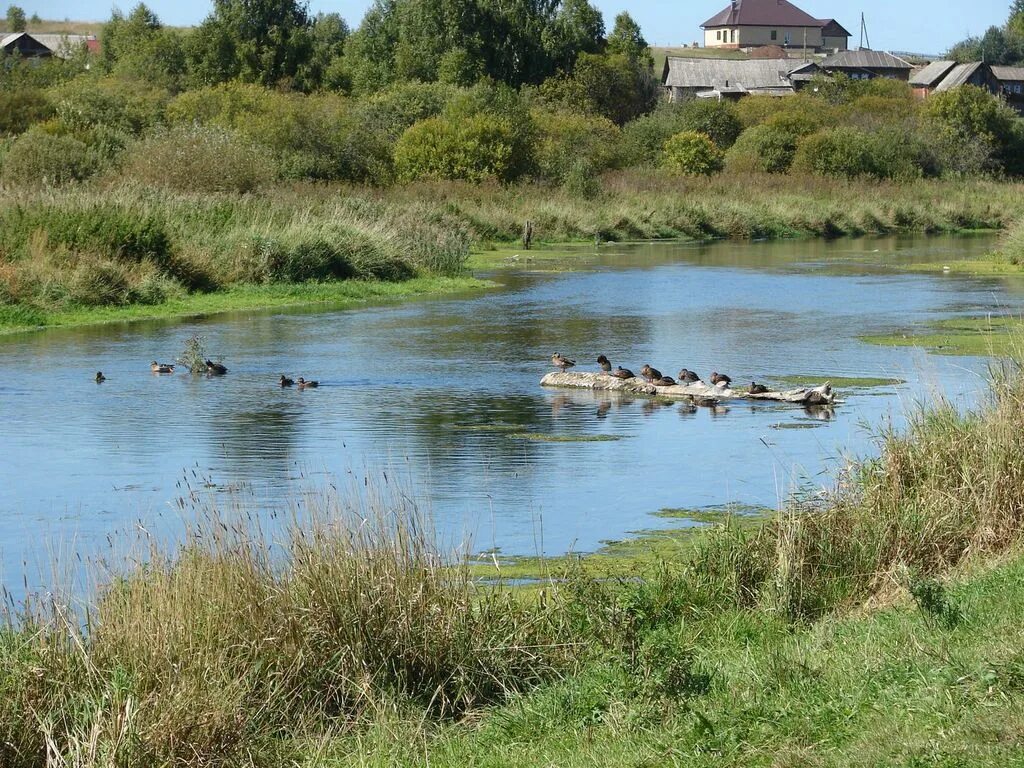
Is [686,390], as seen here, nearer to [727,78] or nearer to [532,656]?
[532,656]

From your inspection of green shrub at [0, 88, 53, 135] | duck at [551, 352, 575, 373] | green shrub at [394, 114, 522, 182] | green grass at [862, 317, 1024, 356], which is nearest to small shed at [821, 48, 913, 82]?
green shrub at [394, 114, 522, 182]

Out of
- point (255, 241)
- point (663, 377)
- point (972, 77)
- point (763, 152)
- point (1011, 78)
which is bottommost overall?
point (663, 377)

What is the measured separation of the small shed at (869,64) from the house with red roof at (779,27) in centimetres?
2438

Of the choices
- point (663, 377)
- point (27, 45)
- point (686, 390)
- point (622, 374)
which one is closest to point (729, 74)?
point (27, 45)

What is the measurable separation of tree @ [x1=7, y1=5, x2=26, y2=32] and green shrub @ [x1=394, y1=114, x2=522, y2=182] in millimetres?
106669

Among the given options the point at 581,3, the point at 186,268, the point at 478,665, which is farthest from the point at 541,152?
the point at 478,665

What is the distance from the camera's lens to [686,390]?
19641 mm

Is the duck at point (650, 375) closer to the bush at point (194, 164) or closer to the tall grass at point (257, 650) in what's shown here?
the tall grass at point (257, 650)

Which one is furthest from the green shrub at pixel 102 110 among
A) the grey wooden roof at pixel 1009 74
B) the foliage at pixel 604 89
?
the grey wooden roof at pixel 1009 74

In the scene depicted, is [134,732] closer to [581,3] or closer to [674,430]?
[674,430]

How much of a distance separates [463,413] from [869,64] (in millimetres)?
117359

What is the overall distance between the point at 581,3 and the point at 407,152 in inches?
1988

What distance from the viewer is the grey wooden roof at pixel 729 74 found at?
119 meters

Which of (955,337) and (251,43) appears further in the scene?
(251,43)
